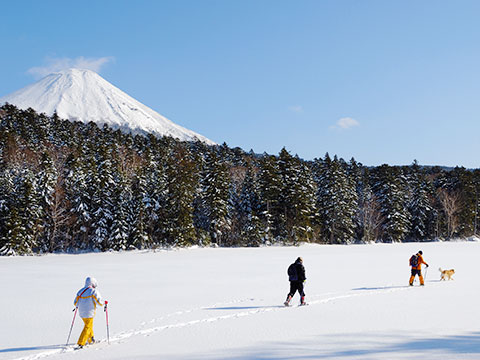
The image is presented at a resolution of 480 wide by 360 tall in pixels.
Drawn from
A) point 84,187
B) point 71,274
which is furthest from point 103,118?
point 71,274

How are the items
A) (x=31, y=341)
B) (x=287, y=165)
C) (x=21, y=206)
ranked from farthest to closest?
(x=287, y=165) < (x=21, y=206) < (x=31, y=341)

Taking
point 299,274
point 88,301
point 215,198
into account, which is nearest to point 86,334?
point 88,301

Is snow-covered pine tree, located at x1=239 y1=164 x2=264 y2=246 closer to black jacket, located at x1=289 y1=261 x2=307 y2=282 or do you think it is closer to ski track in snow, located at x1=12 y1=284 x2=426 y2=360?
ski track in snow, located at x1=12 y1=284 x2=426 y2=360

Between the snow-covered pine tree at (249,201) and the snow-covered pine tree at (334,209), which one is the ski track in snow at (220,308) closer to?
the snow-covered pine tree at (249,201)

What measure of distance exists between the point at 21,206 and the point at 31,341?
35844mm

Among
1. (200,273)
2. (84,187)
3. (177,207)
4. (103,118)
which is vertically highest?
(103,118)

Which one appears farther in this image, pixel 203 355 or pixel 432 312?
pixel 432 312

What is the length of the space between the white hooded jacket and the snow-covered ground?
0.76m

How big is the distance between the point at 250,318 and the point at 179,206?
32069 mm

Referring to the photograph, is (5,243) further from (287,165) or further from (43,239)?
(287,165)

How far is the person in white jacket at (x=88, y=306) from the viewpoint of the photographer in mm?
8414

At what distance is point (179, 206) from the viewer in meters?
41.8

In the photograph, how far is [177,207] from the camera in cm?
4197

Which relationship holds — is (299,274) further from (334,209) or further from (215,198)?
(334,209)
